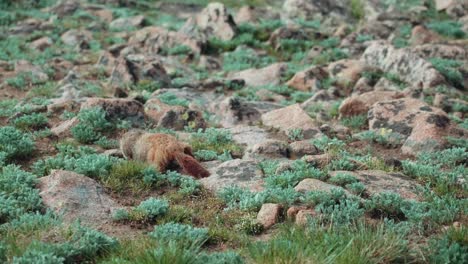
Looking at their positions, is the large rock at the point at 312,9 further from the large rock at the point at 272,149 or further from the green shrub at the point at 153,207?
the green shrub at the point at 153,207

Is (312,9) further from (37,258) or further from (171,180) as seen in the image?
(37,258)

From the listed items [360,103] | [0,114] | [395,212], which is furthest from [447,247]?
[0,114]

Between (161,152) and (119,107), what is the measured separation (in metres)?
3.78

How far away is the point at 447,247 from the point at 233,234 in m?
2.95

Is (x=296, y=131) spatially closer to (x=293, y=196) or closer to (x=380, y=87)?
(x=293, y=196)

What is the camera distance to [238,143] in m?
12.9

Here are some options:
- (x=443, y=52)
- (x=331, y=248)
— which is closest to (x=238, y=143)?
(x=331, y=248)

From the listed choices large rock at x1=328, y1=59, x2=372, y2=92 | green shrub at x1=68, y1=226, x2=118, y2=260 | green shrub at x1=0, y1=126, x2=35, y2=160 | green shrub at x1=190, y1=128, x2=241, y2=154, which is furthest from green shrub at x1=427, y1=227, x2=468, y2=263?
large rock at x1=328, y1=59, x2=372, y2=92

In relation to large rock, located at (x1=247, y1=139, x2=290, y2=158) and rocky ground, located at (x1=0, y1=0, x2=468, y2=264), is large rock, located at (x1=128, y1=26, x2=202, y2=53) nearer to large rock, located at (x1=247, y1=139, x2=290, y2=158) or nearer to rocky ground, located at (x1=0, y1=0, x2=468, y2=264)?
rocky ground, located at (x1=0, y1=0, x2=468, y2=264)

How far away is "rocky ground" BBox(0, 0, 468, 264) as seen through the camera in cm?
695

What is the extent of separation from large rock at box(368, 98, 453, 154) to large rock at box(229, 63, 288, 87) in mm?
5944

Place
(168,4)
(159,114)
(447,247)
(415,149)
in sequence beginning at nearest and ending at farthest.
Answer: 1. (447,247)
2. (415,149)
3. (159,114)
4. (168,4)

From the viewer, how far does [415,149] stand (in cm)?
1235

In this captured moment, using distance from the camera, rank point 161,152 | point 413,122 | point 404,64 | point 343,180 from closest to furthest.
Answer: point 343,180, point 161,152, point 413,122, point 404,64
